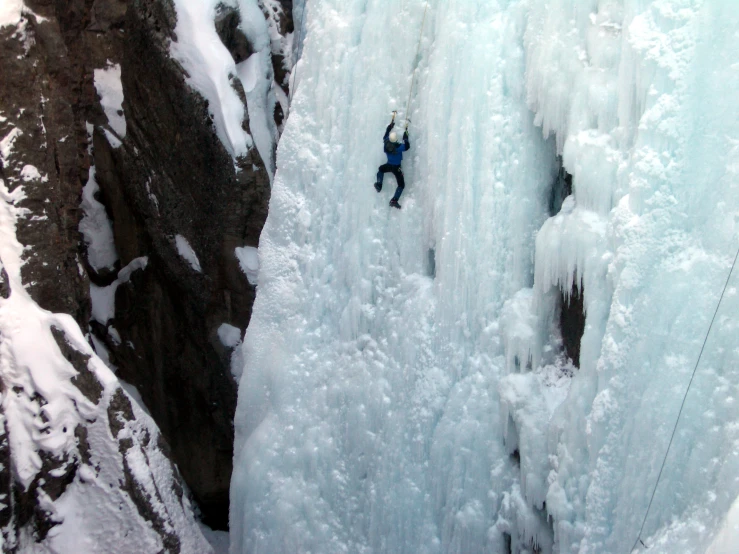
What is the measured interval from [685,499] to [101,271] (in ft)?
23.8

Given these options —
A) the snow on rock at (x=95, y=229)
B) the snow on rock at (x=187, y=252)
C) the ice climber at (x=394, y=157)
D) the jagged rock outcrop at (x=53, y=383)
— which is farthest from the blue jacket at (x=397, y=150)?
the snow on rock at (x=95, y=229)

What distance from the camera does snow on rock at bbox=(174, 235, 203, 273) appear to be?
7805 millimetres

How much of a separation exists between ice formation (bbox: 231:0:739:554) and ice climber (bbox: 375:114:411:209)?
0.37 ft

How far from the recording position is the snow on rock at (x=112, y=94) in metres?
8.48

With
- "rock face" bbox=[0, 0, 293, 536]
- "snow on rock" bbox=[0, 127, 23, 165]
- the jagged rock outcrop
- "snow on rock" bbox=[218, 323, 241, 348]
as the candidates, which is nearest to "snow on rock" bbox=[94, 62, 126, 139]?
"rock face" bbox=[0, 0, 293, 536]

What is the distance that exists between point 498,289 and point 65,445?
11.1ft

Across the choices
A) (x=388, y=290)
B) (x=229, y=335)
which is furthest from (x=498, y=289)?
(x=229, y=335)

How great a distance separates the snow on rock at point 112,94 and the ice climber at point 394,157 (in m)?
4.17

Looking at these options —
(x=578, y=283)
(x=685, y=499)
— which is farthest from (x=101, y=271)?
(x=685, y=499)

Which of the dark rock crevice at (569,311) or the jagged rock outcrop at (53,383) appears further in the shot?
the jagged rock outcrop at (53,383)

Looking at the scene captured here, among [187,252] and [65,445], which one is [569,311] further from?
[187,252]

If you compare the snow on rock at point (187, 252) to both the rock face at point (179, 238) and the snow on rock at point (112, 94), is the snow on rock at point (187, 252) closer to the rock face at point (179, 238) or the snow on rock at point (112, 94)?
the rock face at point (179, 238)

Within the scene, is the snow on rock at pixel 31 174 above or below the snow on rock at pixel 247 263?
above

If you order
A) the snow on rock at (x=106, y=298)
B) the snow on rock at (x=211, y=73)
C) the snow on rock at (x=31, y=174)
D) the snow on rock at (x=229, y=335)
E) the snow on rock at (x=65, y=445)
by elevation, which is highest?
the snow on rock at (x=211, y=73)
